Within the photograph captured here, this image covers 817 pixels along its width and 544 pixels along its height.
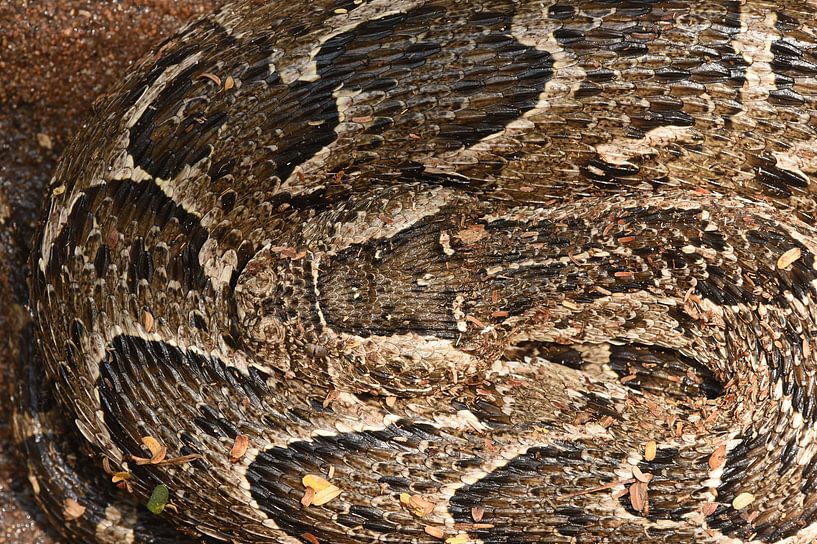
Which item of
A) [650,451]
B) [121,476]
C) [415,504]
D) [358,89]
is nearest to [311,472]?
[415,504]

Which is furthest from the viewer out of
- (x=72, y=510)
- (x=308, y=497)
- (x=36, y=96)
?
(x=36, y=96)

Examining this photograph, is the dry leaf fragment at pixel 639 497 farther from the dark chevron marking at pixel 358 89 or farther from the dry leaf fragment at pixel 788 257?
the dark chevron marking at pixel 358 89

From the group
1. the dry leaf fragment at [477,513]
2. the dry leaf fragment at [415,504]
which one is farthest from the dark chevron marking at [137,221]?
the dry leaf fragment at [477,513]

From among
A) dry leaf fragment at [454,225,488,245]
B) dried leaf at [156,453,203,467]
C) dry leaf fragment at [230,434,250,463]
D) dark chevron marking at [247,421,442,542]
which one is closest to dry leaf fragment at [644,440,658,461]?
dark chevron marking at [247,421,442,542]

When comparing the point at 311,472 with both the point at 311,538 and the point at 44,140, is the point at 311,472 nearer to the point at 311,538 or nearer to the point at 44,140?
the point at 311,538

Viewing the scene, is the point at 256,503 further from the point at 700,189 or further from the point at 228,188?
the point at 700,189

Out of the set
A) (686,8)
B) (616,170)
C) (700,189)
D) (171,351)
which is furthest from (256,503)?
(686,8)
